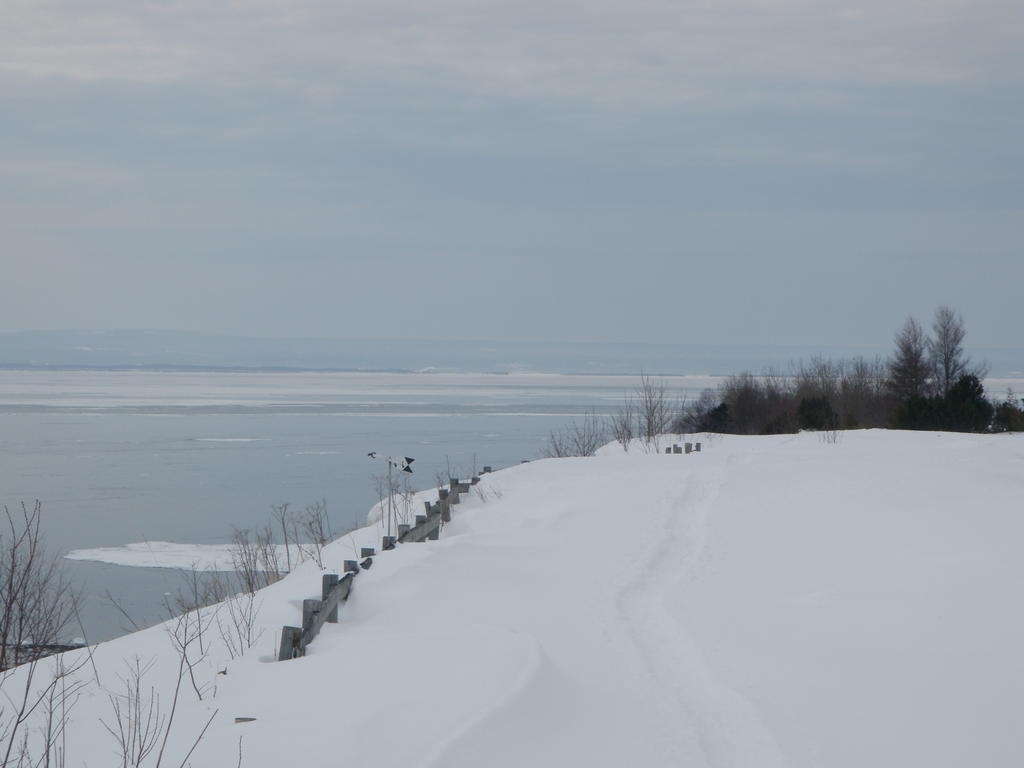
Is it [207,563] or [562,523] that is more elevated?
[562,523]

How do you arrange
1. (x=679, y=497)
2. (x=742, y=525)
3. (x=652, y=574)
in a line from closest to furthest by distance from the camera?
(x=652, y=574) < (x=742, y=525) < (x=679, y=497)

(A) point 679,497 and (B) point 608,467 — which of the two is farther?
(B) point 608,467

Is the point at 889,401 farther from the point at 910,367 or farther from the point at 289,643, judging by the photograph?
the point at 289,643

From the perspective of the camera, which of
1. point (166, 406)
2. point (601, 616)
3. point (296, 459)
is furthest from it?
point (166, 406)

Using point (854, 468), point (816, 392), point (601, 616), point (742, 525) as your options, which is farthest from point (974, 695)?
point (816, 392)

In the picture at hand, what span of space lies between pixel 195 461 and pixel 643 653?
27.1 meters

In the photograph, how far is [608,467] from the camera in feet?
68.9

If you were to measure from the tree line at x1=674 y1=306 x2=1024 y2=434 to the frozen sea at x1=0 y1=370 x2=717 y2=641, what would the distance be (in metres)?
8.87

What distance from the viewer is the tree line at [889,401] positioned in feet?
125

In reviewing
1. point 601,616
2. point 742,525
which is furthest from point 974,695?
point 742,525

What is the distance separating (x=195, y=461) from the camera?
3269 cm

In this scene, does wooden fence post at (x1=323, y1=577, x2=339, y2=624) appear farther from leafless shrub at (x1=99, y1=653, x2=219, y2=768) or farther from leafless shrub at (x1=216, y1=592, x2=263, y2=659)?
leafless shrub at (x1=99, y1=653, x2=219, y2=768)

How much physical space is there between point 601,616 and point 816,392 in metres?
48.8

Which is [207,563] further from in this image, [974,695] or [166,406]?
[166,406]
